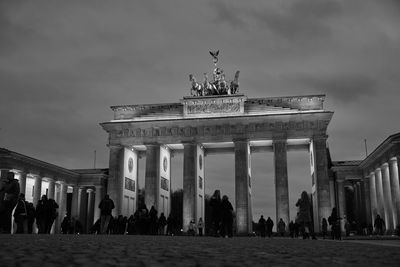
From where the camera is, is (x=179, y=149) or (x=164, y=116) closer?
(x=164, y=116)

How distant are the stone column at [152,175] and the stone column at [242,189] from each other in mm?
8224

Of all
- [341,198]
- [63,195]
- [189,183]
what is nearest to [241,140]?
[189,183]

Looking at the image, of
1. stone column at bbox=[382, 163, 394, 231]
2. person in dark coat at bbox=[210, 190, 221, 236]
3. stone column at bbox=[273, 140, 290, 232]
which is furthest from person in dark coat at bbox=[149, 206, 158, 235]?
stone column at bbox=[382, 163, 394, 231]

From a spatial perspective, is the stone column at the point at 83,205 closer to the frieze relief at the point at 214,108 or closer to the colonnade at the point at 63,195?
the colonnade at the point at 63,195

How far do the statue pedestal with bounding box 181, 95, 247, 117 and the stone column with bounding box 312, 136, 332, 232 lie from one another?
8.41 m

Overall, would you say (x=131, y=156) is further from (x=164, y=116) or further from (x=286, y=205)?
(x=286, y=205)

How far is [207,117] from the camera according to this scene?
49719 millimetres

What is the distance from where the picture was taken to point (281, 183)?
47.3m

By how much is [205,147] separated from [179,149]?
10.8ft

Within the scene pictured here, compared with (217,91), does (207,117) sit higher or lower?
lower

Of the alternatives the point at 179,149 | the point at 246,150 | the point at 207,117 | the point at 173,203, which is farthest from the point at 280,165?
the point at 173,203

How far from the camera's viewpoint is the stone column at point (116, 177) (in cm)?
5002

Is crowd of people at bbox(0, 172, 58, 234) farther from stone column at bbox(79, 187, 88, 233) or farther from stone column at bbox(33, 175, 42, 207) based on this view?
stone column at bbox(79, 187, 88, 233)

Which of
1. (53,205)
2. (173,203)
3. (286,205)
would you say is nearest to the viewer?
(53,205)
